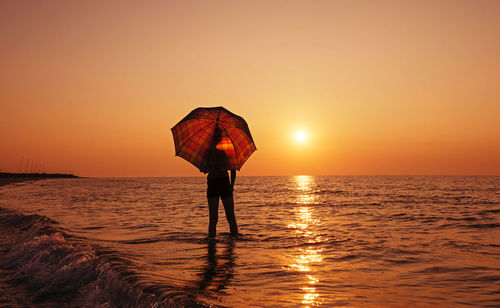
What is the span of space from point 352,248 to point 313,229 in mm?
4260

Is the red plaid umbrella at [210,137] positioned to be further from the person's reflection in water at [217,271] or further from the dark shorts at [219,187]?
the person's reflection in water at [217,271]

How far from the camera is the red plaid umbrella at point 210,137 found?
9523mm

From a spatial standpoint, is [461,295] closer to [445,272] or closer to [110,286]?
[445,272]

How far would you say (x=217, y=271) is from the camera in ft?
24.8

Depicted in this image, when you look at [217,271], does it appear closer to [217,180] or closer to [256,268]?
[256,268]

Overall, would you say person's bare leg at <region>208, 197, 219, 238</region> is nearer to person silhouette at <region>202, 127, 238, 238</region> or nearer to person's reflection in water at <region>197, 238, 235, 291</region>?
person silhouette at <region>202, 127, 238, 238</region>

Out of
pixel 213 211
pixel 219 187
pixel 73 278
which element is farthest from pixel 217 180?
pixel 73 278

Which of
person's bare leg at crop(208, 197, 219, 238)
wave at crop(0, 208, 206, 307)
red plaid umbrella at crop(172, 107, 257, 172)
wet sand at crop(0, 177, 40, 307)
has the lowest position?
wet sand at crop(0, 177, 40, 307)

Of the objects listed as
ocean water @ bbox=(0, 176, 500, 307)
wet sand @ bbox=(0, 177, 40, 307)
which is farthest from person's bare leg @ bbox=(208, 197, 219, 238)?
wet sand @ bbox=(0, 177, 40, 307)

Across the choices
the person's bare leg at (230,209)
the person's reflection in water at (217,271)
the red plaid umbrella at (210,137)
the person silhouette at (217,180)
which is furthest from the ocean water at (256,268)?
the red plaid umbrella at (210,137)

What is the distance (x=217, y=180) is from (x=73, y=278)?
4293 mm

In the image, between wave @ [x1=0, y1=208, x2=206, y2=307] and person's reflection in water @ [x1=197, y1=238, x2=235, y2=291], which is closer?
wave @ [x1=0, y1=208, x2=206, y2=307]

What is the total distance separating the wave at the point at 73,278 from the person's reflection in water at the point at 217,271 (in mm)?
860

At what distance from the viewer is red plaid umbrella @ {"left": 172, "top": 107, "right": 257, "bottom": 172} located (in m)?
9.52
